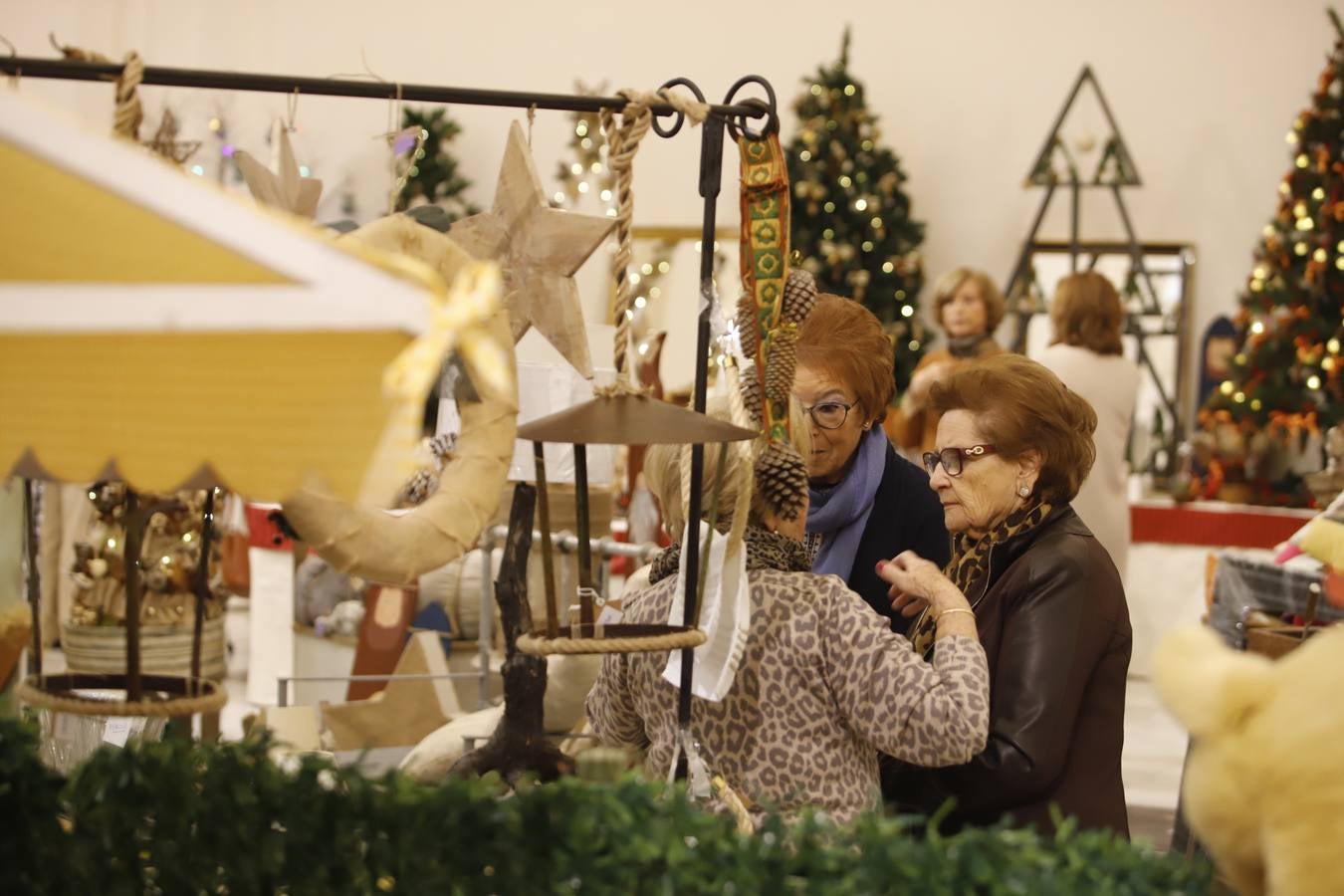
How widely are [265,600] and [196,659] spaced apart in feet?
13.7

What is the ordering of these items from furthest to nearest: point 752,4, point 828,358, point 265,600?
point 752,4 < point 265,600 < point 828,358

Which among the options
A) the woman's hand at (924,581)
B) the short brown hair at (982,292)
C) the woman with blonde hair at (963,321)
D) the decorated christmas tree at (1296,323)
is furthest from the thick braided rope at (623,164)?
the decorated christmas tree at (1296,323)

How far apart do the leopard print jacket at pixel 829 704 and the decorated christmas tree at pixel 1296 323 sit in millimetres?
6027

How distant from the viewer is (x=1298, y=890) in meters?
1.19

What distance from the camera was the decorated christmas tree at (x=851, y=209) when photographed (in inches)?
321

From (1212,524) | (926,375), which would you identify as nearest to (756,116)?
(926,375)

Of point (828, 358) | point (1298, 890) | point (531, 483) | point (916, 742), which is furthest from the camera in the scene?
point (828, 358)

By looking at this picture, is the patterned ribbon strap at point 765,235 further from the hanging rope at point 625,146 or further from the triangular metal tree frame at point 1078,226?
the triangular metal tree frame at point 1078,226

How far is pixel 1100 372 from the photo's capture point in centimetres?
493

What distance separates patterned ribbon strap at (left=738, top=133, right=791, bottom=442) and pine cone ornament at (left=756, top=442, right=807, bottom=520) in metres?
0.03

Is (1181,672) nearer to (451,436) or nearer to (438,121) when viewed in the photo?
(451,436)

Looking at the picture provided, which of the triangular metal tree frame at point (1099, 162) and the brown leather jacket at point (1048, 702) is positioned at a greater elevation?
the triangular metal tree frame at point (1099, 162)

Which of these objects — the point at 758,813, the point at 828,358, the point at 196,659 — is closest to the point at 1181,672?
the point at 758,813

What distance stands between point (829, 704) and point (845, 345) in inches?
34.6
